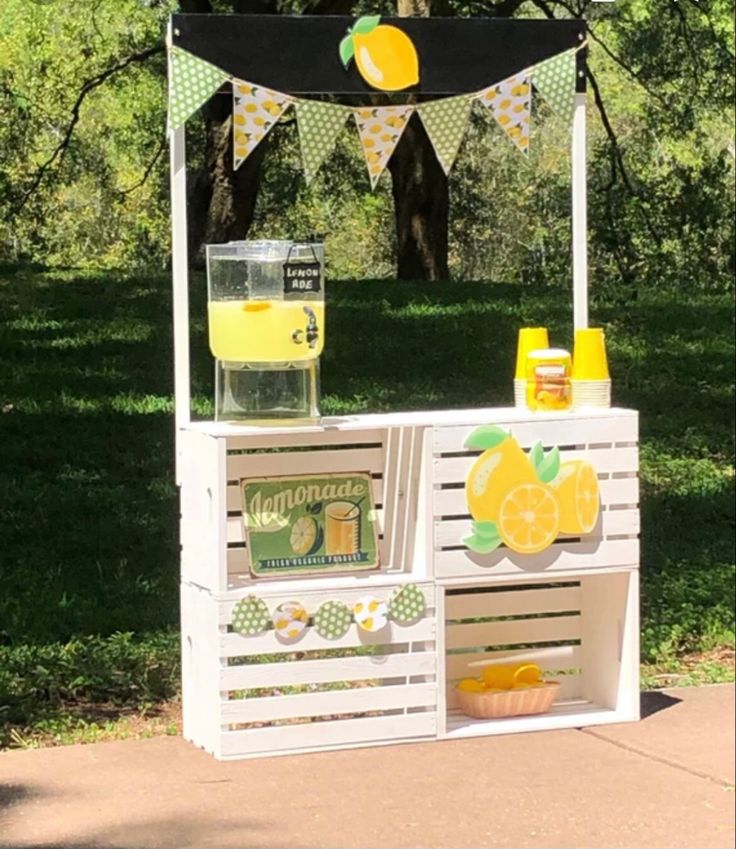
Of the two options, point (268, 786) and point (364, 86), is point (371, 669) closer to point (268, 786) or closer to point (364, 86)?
point (268, 786)

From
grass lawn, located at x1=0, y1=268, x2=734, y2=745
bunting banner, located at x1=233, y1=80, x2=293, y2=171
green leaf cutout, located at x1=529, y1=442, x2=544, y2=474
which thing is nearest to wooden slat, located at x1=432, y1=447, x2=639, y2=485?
green leaf cutout, located at x1=529, y1=442, x2=544, y2=474

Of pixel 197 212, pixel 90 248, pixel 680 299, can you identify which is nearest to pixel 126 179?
pixel 90 248

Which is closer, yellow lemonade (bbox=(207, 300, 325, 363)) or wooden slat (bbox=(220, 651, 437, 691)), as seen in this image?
yellow lemonade (bbox=(207, 300, 325, 363))

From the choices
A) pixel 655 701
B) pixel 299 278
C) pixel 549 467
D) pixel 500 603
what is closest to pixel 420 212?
pixel 500 603

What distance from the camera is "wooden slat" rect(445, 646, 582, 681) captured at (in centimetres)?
552

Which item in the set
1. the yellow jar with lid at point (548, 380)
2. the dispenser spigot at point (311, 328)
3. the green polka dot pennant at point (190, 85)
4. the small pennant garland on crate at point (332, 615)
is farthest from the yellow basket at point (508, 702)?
the green polka dot pennant at point (190, 85)

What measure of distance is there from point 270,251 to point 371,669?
1.43 m

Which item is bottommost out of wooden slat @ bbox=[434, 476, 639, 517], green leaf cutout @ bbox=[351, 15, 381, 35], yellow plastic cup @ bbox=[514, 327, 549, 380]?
wooden slat @ bbox=[434, 476, 639, 517]

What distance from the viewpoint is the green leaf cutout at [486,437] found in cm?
505

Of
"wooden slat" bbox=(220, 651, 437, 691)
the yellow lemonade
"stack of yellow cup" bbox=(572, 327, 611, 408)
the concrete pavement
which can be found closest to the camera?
the concrete pavement

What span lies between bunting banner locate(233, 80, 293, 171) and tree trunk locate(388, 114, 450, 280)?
12961 millimetres

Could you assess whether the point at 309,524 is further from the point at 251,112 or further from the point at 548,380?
the point at 251,112

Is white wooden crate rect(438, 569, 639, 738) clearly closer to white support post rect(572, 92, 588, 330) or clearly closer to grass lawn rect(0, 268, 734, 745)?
grass lawn rect(0, 268, 734, 745)

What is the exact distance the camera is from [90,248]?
40.8m
